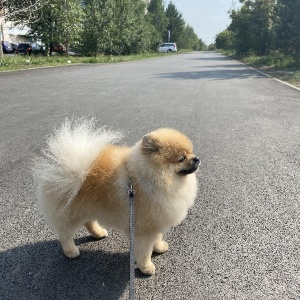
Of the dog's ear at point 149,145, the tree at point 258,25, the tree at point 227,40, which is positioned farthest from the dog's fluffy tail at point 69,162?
the tree at point 227,40

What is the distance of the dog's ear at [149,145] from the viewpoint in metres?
2.14

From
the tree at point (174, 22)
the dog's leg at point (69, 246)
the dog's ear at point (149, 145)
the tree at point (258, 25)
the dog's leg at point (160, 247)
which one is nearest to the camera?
the dog's ear at point (149, 145)

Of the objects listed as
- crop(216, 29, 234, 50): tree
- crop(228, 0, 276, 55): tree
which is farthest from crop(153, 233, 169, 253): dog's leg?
crop(216, 29, 234, 50): tree

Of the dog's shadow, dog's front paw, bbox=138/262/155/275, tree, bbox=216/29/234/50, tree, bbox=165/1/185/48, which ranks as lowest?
the dog's shadow

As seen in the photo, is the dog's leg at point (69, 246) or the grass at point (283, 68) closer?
the dog's leg at point (69, 246)

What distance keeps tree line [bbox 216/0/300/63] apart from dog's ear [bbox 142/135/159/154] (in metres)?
22.0

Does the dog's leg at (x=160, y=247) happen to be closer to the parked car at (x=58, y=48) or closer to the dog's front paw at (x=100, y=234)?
the dog's front paw at (x=100, y=234)

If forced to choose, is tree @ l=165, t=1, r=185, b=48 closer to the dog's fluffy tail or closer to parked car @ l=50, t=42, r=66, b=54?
parked car @ l=50, t=42, r=66, b=54

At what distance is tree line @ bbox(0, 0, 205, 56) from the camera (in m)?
24.8

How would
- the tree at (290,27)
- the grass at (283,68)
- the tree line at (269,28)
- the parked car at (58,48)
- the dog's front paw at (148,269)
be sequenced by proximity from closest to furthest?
the dog's front paw at (148,269) → the grass at (283,68) → the tree at (290,27) → the tree line at (269,28) → the parked car at (58,48)

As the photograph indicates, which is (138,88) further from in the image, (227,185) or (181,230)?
(181,230)

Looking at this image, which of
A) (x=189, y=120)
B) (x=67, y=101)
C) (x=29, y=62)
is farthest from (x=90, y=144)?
(x=29, y=62)

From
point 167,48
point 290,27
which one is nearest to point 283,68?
point 290,27

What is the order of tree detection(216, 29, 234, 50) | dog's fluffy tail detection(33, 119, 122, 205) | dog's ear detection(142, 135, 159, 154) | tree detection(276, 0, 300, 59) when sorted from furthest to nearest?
tree detection(216, 29, 234, 50)
tree detection(276, 0, 300, 59)
dog's fluffy tail detection(33, 119, 122, 205)
dog's ear detection(142, 135, 159, 154)
